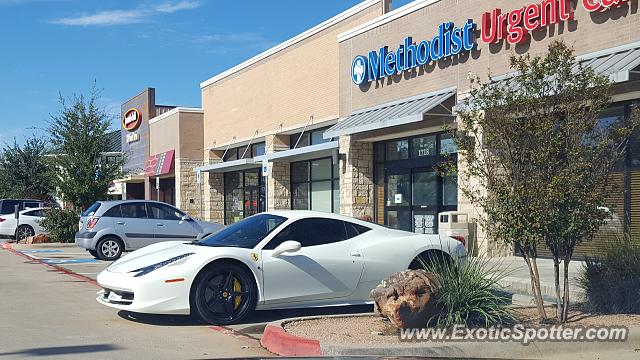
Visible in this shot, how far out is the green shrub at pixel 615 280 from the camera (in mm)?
8391

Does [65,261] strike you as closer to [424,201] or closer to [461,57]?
[424,201]

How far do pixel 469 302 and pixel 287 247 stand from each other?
233 cm

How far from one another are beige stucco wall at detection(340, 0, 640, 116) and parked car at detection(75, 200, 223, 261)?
5726 millimetres

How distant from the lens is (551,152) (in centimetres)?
763

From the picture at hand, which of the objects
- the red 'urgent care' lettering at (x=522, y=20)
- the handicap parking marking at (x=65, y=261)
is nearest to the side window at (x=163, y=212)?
the handicap parking marking at (x=65, y=261)

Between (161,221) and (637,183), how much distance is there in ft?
37.1

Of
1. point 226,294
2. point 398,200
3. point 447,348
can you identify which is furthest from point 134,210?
point 447,348

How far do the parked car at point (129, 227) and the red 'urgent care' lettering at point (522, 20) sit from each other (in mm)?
8378

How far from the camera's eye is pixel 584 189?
7602 mm

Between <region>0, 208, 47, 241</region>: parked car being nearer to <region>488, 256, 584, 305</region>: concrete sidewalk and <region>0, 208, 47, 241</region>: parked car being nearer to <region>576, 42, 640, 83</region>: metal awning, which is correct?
<region>488, 256, 584, 305</region>: concrete sidewalk

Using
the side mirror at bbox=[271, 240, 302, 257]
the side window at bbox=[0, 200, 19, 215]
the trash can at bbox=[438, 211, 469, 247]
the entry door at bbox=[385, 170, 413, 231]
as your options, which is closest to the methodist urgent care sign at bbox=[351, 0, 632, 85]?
the entry door at bbox=[385, 170, 413, 231]

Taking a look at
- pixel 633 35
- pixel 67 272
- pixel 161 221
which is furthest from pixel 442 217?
pixel 67 272

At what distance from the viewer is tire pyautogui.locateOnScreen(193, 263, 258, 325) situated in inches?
344

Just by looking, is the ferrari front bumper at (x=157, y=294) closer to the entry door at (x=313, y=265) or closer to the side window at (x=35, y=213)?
the entry door at (x=313, y=265)
